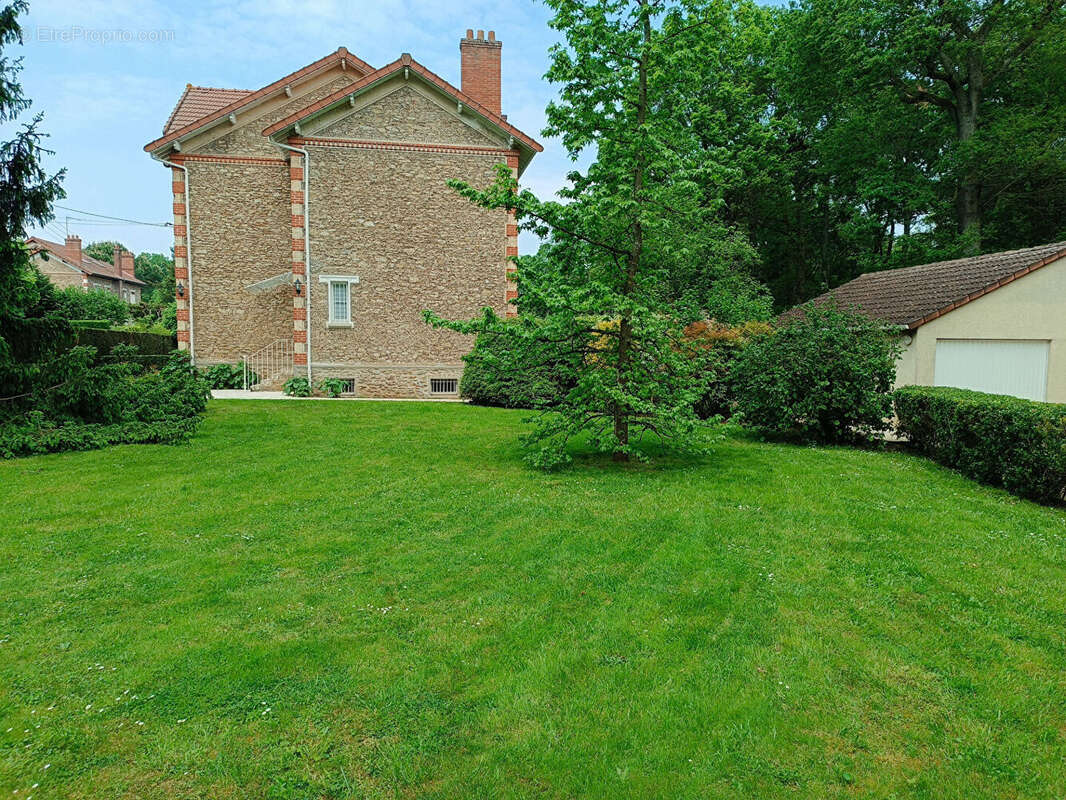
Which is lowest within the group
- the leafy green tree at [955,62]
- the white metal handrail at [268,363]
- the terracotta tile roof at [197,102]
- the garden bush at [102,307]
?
the white metal handrail at [268,363]

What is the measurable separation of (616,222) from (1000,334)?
36.0ft

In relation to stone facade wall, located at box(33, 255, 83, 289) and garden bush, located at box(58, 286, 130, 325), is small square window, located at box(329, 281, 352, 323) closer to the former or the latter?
garden bush, located at box(58, 286, 130, 325)

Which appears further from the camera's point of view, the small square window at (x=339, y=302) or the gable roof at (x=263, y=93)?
the gable roof at (x=263, y=93)

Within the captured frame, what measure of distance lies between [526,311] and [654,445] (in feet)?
12.3

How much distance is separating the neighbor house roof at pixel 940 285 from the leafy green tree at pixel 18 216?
644 inches

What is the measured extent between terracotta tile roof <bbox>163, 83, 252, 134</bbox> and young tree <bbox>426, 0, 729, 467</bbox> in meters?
18.5

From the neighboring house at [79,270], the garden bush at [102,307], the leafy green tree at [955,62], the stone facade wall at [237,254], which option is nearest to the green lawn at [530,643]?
the stone facade wall at [237,254]

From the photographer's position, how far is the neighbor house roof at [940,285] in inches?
557

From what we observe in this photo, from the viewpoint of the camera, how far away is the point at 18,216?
998 centimetres

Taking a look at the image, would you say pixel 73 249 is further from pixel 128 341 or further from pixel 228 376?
pixel 228 376

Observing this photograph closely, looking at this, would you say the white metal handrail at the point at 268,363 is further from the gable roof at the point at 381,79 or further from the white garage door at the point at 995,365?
the white garage door at the point at 995,365

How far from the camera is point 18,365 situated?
1016cm

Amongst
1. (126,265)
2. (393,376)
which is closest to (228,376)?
(393,376)

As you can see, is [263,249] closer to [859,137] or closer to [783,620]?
[783,620]
